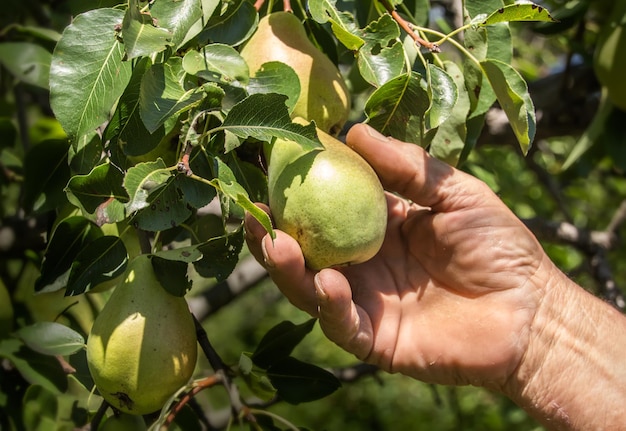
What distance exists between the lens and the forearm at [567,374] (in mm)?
1467

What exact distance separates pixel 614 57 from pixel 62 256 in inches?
65.2

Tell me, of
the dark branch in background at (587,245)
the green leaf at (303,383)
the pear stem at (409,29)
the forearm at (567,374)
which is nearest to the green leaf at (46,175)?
the green leaf at (303,383)

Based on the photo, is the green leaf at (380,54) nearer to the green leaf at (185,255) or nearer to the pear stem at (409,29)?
the pear stem at (409,29)

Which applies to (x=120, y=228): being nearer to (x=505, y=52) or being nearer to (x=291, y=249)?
(x=291, y=249)

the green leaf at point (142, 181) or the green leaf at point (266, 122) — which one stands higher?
the green leaf at point (266, 122)

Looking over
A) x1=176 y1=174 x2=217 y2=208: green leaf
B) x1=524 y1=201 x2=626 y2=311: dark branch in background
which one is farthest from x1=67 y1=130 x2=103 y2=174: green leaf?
x1=524 y1=201 x2=626 y2=311: dark branch in background

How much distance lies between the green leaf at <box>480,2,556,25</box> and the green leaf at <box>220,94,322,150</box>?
1.07ft

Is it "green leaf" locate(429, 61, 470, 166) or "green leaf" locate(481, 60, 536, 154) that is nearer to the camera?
"green leaf" locate(481, 60, 536, 154)

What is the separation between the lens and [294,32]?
4.05ft

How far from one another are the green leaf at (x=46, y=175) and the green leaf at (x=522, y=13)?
2.69ft

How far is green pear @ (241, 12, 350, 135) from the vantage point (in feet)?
3.93

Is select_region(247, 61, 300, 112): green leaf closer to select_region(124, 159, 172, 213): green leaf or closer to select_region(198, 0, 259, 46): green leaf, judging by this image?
select_region(198, 0, 259, 46): green leaf

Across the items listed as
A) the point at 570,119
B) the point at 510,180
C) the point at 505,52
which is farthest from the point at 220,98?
the point at 510,180

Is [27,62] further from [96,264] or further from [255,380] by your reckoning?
[255,380]
